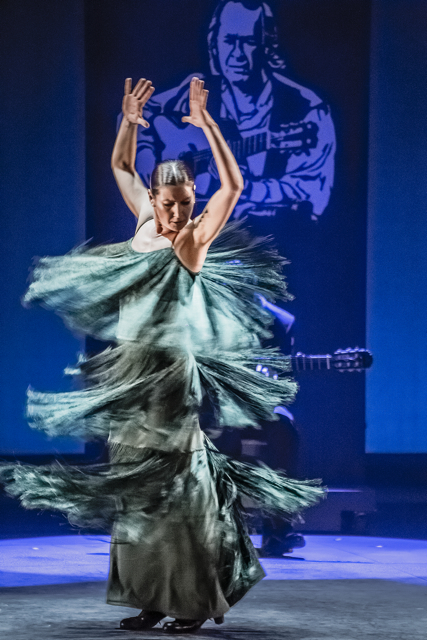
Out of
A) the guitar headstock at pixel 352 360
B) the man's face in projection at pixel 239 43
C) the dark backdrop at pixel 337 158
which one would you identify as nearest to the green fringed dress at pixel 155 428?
the guitar headstock at pixel 352 360

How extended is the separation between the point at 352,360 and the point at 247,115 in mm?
1858

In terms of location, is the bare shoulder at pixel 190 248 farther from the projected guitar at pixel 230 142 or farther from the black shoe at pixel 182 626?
the projected guitar at pixel 230 142

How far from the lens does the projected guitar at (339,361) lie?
524 cm

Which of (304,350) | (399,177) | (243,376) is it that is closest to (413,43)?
(399,177)

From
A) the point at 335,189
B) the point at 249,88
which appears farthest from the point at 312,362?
the point at 249,88

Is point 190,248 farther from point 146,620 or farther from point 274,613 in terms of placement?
point 274,613

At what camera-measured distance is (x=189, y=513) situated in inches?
117

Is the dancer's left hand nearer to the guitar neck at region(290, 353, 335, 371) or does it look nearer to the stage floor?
the stage floor

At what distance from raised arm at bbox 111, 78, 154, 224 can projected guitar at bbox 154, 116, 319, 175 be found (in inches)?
118

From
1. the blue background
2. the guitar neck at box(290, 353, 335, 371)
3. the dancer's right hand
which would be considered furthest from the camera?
the blue background

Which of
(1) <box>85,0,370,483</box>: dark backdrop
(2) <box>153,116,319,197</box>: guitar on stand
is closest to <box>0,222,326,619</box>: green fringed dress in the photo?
(2) <box>153,116,319,197</box>: guitar on stand

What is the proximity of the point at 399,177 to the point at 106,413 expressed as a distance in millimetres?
3920

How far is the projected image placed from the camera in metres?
6.27

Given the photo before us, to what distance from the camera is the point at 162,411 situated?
117 inches
